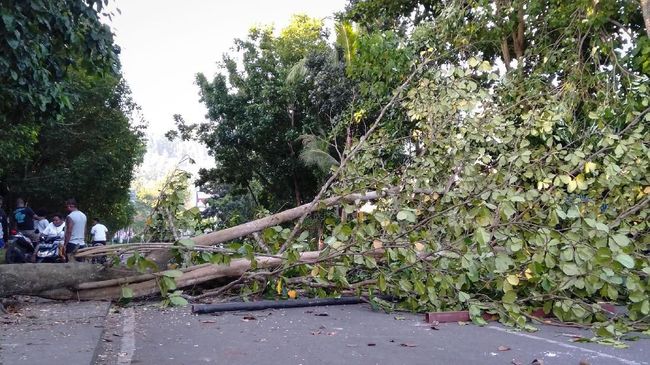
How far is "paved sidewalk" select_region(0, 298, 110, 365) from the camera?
4.23 meters

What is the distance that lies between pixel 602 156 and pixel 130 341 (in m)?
5.21

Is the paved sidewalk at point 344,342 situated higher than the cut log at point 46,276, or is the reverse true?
the cut log at point 46,276

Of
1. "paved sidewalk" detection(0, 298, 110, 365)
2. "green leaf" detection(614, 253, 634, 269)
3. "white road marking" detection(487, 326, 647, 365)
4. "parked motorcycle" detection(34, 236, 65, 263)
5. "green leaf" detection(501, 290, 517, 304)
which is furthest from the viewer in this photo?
"parked motorcycle" detection(34, 236, 65, 263)

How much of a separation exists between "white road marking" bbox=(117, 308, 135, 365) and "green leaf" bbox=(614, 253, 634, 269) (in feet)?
12.9

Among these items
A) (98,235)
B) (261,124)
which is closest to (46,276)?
(98,235)

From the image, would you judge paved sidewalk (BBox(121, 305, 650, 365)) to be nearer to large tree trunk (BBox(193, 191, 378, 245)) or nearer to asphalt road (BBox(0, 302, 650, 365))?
asphalt road (BBox(0, 302, 650, 365))

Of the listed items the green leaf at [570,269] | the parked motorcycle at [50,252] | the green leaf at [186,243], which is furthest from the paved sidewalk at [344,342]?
the parked motorcycle at [50,252]

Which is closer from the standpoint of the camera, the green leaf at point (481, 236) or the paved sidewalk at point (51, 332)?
the paved sidewalk at point (51, 332)

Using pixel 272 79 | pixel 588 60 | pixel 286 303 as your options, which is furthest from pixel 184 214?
pixel 272 79

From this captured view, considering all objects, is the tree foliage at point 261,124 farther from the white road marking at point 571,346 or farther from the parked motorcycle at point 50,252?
the white road marking at point 571,346

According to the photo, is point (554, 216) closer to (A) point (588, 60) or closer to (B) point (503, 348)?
(B) point (503, 348)

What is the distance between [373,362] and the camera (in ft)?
14.6

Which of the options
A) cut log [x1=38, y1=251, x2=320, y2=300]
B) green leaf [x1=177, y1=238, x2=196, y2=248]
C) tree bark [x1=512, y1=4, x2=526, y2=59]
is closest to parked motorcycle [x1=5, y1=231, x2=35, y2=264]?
cut log [x1=38, y1=251, x2=320, y2=300]

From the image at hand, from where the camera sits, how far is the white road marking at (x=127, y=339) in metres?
4.59
